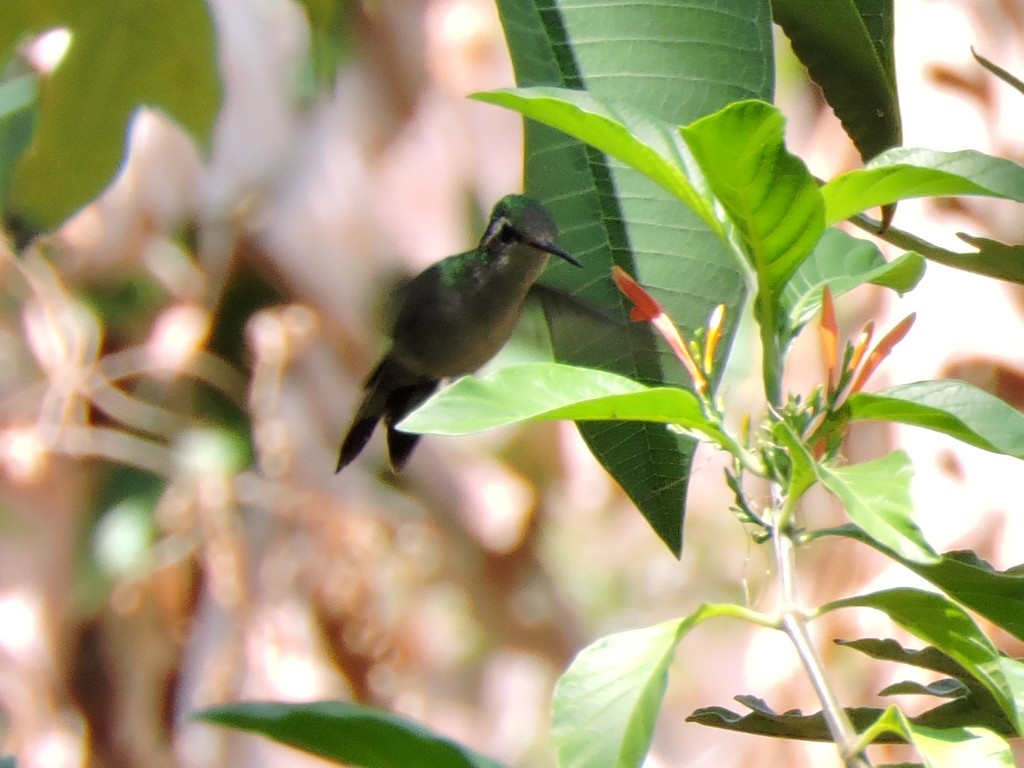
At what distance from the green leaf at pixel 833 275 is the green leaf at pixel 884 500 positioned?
107mm

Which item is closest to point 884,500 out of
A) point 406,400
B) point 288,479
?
point 406,400

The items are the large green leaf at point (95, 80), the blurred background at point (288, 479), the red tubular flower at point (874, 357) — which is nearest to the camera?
the red tubular flower at point (874, 357)

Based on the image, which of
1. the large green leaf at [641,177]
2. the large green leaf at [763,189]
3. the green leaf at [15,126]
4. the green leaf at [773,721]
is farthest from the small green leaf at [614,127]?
the green leaf at [15,126]

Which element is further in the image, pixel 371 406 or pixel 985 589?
pixel 371 406

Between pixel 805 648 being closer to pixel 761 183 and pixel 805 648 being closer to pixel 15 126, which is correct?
pixel 761 183

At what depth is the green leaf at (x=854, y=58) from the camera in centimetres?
54

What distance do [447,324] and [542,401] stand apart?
0.82m

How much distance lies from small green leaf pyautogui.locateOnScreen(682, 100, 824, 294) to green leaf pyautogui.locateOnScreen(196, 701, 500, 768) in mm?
273

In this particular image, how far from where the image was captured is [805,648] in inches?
16.4

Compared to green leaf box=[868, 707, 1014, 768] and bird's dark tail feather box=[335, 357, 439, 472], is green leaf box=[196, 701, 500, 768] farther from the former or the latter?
bird's dark tail feather box=[335, 357, 439, 472]

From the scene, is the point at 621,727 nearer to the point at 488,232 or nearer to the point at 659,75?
the point at 659,75

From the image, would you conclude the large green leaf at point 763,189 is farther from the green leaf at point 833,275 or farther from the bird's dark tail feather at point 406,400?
the bird's dark tail feather at point 406,400

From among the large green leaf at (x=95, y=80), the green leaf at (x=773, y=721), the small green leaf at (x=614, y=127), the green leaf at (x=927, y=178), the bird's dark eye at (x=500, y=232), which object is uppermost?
the large green leaf at (x=95, y=80)

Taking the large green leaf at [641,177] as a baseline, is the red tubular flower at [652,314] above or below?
below
